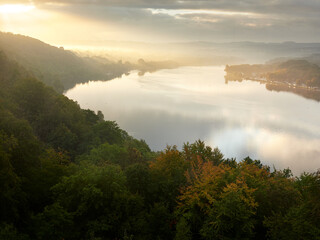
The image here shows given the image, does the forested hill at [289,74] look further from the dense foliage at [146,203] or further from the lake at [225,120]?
the dense foliage at [146,203]

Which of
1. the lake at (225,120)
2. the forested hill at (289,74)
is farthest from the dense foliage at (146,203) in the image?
the forested hill at (289,74)

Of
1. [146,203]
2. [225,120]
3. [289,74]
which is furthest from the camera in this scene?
[289,74]

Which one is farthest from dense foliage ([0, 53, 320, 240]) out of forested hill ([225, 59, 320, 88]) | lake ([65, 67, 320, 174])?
forested hill ([225, 59, 320, 88])

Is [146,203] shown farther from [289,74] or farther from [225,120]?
[289,74]

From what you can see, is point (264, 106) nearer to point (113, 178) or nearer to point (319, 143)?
point (319, 143)

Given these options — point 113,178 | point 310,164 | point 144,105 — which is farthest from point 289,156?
point 144,105

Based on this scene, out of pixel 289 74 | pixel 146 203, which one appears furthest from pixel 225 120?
pixel 289 74

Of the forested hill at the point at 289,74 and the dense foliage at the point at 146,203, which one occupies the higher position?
the forested hill at the point at 289,74

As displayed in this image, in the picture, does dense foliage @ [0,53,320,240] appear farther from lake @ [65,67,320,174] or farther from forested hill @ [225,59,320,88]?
forested hill @ [225,59,320,88]

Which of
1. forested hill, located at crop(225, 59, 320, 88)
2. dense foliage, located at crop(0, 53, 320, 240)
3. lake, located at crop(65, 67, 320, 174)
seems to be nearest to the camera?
dense foliage, located at crop(0, 53, 320, 240)
